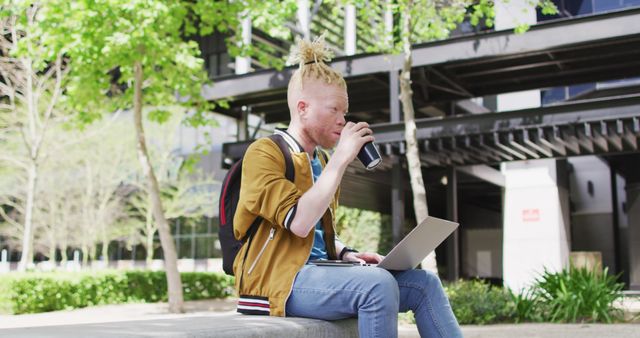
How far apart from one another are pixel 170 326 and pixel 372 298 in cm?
74

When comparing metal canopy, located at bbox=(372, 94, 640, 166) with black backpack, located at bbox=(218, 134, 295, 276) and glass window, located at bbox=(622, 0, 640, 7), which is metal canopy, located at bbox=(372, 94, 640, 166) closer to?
glass window, located at bbox=(622, 0, 640, 7)

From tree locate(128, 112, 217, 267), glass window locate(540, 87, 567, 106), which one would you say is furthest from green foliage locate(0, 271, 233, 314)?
tree locate(128, 112, 217, 267)

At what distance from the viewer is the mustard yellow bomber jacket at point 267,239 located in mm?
2641

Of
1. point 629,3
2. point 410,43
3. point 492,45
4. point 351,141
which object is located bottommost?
point 351,141

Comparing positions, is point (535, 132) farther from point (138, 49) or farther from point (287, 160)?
point (287, 160)

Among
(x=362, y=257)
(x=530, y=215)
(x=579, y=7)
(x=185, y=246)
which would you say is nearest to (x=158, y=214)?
(x=530, y=215)

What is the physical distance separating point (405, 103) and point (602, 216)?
552 inches

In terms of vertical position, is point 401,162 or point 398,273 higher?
point 401,162

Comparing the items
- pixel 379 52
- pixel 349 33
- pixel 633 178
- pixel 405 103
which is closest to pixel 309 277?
pixel 405 103

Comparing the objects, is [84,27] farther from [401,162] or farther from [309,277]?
[309,277]

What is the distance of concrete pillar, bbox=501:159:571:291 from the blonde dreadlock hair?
15.6 meters

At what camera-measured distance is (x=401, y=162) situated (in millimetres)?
15539

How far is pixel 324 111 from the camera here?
2.86m

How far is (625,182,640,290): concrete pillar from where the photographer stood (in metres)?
20.9
